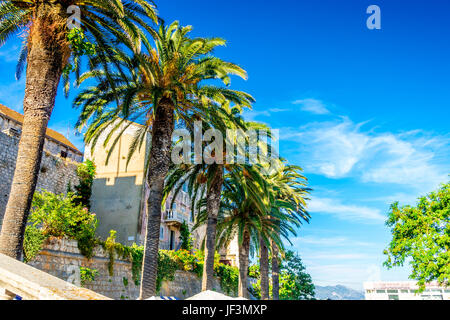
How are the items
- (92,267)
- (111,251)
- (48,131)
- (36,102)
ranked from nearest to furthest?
(36,102) → (92,267) → (111,251) → (48,131)

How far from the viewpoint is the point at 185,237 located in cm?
3609

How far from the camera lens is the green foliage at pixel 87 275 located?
18875 millimetres

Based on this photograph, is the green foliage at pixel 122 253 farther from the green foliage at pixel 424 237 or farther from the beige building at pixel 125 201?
the green foliage at pixel 424 237

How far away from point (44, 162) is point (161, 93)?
56.5 ft

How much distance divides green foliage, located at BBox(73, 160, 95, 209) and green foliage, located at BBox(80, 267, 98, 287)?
11.1m

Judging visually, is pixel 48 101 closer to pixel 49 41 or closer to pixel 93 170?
pixel 49 41

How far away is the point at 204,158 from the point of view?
19.0 metres

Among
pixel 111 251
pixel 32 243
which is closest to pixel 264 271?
pixel 111 251

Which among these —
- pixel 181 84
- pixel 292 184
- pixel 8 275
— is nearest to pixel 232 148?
pixel 181 84

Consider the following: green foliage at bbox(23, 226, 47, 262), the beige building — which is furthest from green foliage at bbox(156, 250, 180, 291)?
green foliage at bbox(23, 226, 47, 262)

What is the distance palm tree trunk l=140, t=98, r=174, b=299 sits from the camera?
14.0 m

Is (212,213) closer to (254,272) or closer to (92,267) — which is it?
(92,267)

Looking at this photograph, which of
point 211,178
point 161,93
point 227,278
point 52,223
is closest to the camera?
point 161,93

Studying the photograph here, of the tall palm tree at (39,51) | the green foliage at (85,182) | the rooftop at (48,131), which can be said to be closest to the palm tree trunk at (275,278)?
the green foliage at (85,182)
